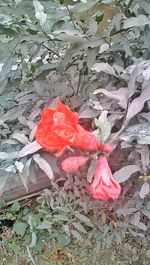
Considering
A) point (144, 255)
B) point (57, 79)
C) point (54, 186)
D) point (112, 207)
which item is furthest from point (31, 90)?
point (144, 255)

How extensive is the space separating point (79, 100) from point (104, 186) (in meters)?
0.46

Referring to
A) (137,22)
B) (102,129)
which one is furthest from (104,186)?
(137,22)

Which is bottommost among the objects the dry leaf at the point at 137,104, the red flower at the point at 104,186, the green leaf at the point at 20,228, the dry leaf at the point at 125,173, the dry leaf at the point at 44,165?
the green leaf at the point at 20,228

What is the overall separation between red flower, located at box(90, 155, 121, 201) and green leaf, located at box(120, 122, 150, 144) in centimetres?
9

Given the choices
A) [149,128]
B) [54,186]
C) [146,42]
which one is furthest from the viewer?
[54,186]

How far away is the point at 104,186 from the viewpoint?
0.92m

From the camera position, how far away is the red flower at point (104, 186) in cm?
91

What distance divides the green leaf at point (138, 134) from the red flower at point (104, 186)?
9 cm

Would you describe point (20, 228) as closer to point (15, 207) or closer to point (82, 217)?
point (15, 207)

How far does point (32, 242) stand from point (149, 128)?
54cm

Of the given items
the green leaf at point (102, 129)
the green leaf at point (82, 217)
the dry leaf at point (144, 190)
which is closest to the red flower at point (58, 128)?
the green leaf at point (102, 129)

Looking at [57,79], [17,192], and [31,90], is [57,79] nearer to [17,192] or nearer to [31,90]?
[31,90]

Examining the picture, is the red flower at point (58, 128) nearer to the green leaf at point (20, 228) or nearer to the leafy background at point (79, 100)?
the leafy background at point (79, 100)

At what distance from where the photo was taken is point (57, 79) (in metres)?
1.42
